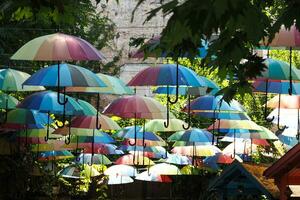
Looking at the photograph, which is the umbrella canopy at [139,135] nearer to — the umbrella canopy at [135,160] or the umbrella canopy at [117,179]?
the umbrella canopy at [135,160]

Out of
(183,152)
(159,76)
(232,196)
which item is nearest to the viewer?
(159,76)

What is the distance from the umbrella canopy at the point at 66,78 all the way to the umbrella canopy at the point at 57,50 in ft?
1.99

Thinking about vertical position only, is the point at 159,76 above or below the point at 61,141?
above

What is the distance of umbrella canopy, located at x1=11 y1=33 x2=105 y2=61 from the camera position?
872 cm

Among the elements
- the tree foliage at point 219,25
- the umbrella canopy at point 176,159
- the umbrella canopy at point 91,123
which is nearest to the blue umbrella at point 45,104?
the umbrella canopy at point 91,123

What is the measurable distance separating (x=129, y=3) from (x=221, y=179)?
2030 centimetres

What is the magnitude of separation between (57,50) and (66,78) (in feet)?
2.56

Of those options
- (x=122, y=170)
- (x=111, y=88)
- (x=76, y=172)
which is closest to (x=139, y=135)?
(x=76, y=172)

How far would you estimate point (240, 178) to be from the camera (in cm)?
1127

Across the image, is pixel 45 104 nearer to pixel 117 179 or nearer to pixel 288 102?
pixel 288 102

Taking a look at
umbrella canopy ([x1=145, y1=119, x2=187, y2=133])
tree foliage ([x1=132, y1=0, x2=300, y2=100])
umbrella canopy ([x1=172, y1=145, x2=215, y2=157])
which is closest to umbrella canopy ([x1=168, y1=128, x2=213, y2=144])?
umbrella canopy ([x1=145, y1=119, x2=187, y2=133])

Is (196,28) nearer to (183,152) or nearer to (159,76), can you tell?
(159,76)

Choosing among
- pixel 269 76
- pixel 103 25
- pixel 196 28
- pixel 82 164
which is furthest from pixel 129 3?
pixel 196 28

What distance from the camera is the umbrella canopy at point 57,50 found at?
8719 millimetres
